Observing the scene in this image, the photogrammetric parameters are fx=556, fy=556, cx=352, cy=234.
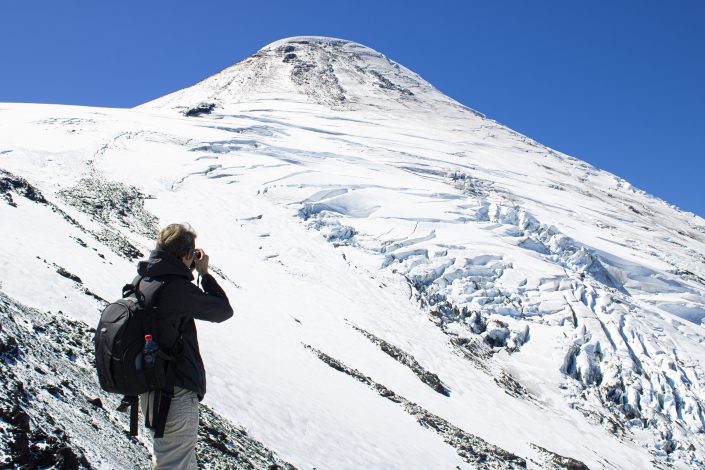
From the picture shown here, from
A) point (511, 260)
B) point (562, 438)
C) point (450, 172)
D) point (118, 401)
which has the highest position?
point (450, 172)

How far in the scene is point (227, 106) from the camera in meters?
78.9

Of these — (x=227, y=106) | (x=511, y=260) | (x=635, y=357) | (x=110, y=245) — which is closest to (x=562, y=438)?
(x=635, y=357)

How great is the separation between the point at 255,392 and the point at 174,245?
9381 millimetres

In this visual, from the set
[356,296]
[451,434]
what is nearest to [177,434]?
[451,434]

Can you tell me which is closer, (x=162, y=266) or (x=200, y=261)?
(x=162, y=266)

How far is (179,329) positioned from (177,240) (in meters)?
0.73

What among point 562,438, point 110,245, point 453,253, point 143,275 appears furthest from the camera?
point 453,253

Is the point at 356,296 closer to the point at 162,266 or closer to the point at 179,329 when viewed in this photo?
the point at 179,329

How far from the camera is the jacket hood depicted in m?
4.46

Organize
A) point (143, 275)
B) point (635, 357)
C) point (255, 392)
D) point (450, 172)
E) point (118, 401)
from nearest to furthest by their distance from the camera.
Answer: point (143, 275), point (118, 401), point (255, 392), point (635, 357), point (450, 172)

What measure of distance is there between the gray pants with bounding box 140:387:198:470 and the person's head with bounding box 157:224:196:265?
1.09m

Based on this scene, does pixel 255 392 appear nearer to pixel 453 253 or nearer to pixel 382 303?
pixel 382 303

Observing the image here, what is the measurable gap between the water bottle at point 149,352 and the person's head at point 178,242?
2.45 ft

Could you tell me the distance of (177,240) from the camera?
462 cm
